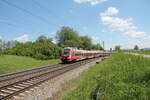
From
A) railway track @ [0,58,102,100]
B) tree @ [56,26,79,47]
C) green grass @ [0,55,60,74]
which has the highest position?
tree @ [56,26,79,47]

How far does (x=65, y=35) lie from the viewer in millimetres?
78312

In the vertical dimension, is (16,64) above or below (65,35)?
below

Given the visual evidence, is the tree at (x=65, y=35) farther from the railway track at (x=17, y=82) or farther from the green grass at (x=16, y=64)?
the railway track at (x=17, y=82)

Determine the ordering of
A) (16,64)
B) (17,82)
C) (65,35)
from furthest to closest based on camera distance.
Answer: (65,35), (16,64), (17,82)

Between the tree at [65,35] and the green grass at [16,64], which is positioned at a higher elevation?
the tree at [65,35]

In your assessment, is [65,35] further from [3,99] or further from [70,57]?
[3,99]

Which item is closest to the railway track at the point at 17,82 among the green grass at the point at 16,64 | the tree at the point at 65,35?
the green grass at the point at 16,64

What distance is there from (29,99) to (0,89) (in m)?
2.45

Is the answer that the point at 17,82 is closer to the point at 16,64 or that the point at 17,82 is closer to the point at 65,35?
the point at 16,64

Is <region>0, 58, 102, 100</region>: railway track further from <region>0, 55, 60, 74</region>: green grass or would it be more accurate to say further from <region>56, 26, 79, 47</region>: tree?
<region>56, 26, 79, 47</region>: tree

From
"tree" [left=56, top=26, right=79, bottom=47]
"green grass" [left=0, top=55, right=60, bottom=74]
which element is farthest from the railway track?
"tree" [left=56, top=26, right=79, bottom=47]

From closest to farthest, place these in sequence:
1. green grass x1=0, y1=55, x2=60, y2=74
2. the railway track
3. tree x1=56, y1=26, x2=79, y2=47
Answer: the railway track < green grass x1=0, y1=55, x2=60, y2=74 < tree x1=56, y1=26, x2=79, y2=47

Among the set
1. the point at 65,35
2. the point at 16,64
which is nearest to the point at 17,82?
the point at 16,64

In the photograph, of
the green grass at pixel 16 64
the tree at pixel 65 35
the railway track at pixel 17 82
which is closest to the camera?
the railway track at pixel 17 82
